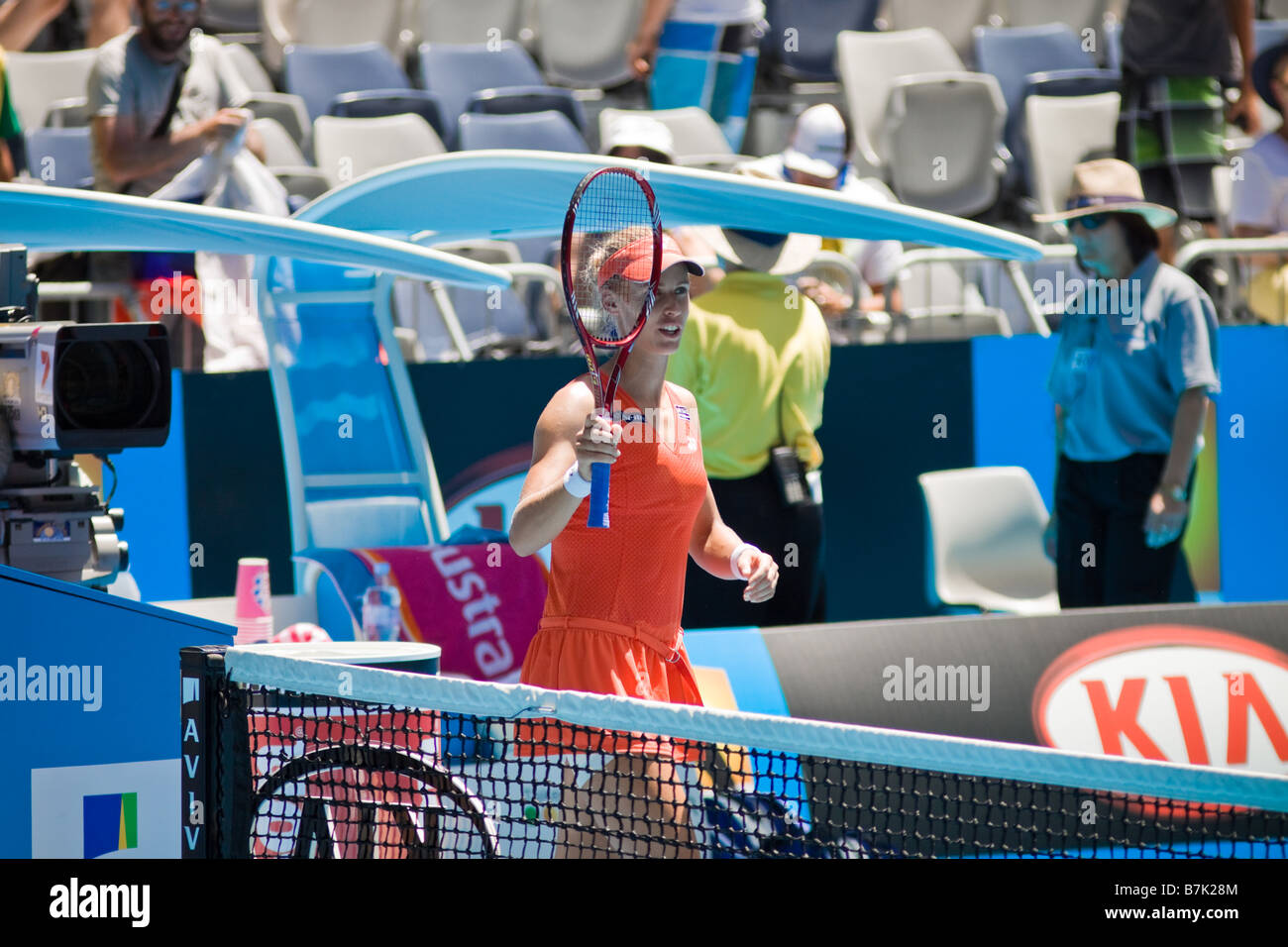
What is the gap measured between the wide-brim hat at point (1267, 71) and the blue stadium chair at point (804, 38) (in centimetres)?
255

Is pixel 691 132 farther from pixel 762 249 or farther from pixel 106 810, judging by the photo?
pixel 106 810

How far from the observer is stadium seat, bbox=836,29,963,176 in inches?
366

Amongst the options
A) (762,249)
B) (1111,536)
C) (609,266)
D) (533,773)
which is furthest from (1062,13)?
(533,773)

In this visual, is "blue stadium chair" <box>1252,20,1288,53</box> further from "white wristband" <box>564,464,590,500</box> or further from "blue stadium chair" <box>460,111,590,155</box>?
"white wristband" <box>564,464,590,500</box>

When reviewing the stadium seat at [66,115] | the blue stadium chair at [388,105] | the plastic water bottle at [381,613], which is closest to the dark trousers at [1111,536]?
the plastic water bottle at [381,613]

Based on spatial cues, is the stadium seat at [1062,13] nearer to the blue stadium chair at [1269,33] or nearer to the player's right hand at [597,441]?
the blue stadium chair at [1269,33]

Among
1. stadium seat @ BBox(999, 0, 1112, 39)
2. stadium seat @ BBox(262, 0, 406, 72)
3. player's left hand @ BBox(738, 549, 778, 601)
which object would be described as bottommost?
player's left hand @ BBox(738, 549, 778, 601)

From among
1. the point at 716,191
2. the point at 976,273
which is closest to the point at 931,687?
the point at 716,191

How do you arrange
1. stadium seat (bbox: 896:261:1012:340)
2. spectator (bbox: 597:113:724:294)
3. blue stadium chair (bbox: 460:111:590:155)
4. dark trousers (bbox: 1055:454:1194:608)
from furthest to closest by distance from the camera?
blue stadium chair (bbox: 460:111:590:155), stadium seat (bbox: 896:261:1012:340), dark trousers (bbox: 1055:454:1194:608), spectator (bbox: 597:113:724:294)

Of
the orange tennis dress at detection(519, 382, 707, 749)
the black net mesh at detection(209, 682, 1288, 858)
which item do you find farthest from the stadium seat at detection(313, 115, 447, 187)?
the black net mesh at detection(209, 682, 1288, 858)

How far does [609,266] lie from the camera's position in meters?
3.18

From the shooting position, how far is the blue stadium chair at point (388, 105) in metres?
8.63

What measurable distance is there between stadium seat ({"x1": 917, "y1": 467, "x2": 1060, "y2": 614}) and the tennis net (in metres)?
3.34
